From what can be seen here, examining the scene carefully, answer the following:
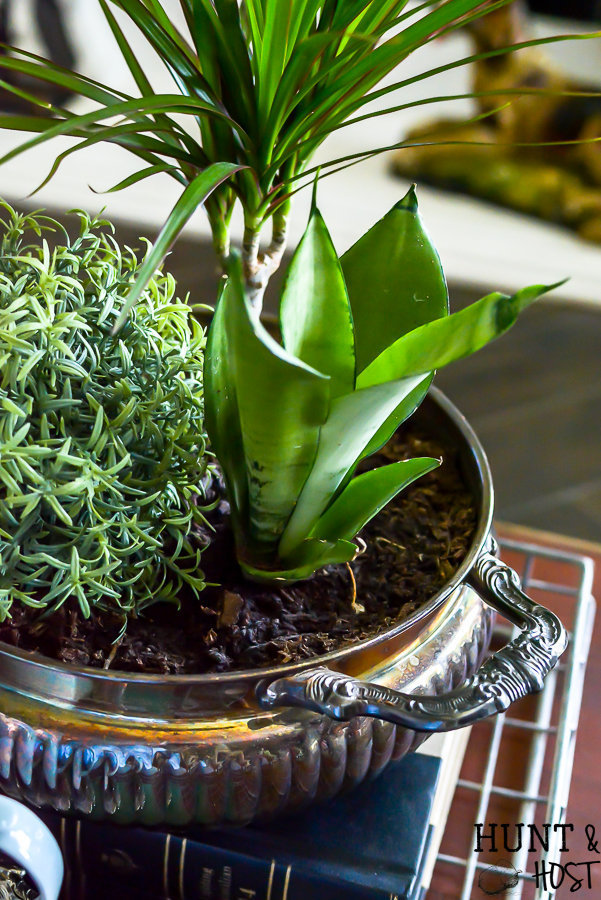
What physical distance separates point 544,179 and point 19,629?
144 cm

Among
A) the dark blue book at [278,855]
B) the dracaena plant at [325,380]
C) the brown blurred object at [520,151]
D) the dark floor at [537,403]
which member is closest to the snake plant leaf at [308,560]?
the dracaena plant at [325,380]

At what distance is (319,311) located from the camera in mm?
343

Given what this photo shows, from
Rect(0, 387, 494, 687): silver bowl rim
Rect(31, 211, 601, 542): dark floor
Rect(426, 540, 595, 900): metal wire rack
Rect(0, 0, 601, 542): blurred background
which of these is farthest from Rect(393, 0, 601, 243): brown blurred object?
Rect(0, 387, 494, 687): silver bowl rim

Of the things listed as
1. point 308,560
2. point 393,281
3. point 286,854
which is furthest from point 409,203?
point 286,854

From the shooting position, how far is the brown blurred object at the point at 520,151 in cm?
152

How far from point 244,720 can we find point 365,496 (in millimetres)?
106

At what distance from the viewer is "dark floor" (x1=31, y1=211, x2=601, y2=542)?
50.5 inches

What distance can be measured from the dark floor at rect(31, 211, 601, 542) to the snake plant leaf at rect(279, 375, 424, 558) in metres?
0.91

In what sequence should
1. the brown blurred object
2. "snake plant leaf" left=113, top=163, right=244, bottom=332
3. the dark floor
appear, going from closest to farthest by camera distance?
"snake plant leaf" left=113, top=163, right=244, bottom=332
the dark floor
the brown blurred object

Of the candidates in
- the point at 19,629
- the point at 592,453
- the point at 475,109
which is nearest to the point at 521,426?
the point at 592,453

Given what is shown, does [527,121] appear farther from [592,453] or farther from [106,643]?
[106,643]

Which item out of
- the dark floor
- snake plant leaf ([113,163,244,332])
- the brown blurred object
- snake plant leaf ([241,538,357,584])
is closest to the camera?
snake plant leaf ([113,163,244,332])

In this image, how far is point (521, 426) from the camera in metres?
1.39

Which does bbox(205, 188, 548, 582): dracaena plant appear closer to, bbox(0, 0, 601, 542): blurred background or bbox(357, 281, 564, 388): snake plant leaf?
bbox(357, 281, 564, 388): snake plant leaf
